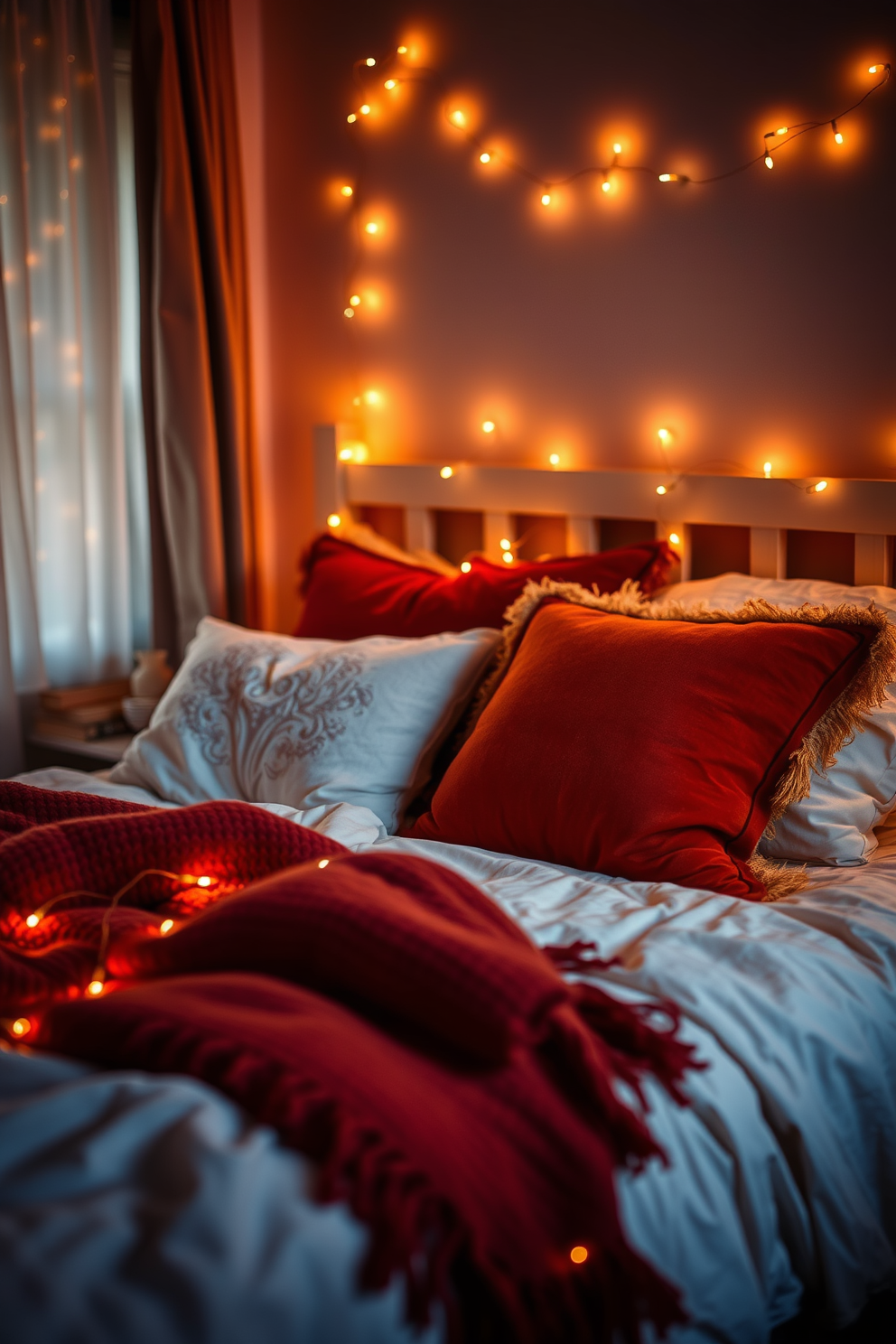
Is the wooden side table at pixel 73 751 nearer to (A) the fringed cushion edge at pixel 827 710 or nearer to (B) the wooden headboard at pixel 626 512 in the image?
(B) the wooden headboard at pixel 626 512

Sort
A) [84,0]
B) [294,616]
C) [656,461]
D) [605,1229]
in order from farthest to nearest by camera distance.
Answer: [294,616], [84,0], [656,461], [605,1229]

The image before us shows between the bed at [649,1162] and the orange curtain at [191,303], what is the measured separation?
109 cm

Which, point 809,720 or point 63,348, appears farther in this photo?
point 63,348

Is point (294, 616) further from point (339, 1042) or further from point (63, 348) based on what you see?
point (339, 1042)

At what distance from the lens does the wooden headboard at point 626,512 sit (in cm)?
186

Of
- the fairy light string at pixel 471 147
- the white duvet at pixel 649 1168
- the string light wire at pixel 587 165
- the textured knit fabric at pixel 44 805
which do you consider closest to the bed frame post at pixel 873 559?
the fairy light string at pixel 471 147

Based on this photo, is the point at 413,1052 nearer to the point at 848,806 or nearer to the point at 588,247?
the point at 848,806

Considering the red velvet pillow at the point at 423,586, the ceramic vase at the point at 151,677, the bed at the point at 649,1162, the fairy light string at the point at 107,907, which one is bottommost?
the bed at the point at 649,1162

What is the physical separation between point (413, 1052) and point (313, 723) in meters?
0.91

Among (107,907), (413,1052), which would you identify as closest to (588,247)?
(107,907)

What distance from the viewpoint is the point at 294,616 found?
111 inches

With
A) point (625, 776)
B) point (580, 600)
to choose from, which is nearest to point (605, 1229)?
point (625, 776)

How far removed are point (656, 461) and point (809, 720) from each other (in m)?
0.77

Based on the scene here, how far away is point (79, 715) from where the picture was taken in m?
2.44
